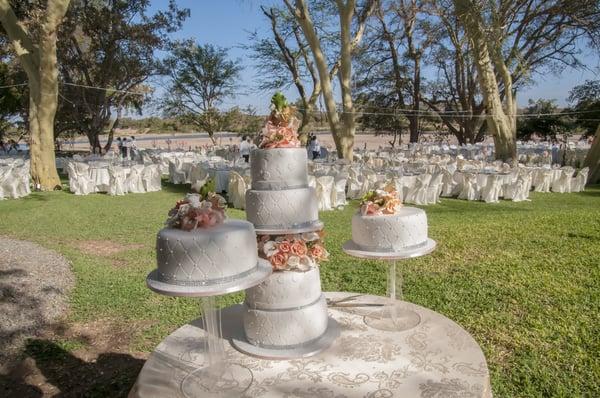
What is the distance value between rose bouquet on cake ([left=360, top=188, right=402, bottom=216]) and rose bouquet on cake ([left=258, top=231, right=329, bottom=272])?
322mm

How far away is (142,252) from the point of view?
6934mm

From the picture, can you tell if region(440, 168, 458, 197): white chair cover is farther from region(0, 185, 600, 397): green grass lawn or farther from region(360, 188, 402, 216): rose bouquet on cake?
region(360, 188, 402, 216): rose bouquet on cake

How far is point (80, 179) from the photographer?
13.0 meters

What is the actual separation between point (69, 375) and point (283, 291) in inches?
102

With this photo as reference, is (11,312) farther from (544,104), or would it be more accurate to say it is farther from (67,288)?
(544,104)

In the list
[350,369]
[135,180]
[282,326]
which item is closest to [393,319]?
[350,369]

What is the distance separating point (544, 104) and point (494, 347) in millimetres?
39483

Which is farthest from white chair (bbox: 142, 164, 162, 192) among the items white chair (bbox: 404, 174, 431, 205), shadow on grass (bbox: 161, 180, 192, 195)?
white chair (bbox: 404, 174, 431, 205)

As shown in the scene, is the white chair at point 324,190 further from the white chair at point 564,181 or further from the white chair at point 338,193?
the white chair at point 564,181

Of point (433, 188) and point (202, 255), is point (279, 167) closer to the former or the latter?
point (202, 255)

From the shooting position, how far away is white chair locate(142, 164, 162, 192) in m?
13.7

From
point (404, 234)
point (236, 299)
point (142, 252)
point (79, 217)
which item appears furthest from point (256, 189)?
point (79, 217)

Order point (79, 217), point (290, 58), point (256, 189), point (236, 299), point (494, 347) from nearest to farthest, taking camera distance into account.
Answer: point (256, 189), point (494, 347), point (236, 299), point (79, 217), point (290, 58)

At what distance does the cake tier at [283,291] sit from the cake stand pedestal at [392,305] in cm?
32
